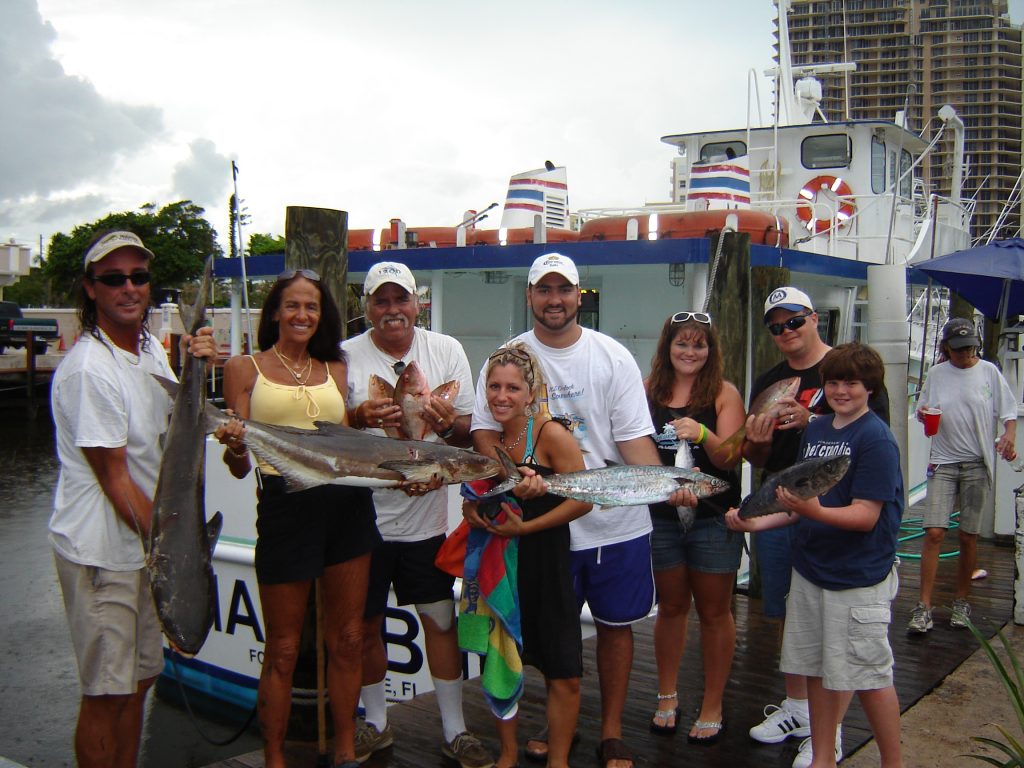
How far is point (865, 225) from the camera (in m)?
13.3

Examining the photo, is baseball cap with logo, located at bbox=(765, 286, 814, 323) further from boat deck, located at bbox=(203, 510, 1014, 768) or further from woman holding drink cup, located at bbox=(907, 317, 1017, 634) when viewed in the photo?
woman holding drink cup, located at bbox=(907, 317, 1017, 634)

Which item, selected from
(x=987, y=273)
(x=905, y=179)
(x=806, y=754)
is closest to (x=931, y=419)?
(x=987, y=273)

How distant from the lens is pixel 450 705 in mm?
3406

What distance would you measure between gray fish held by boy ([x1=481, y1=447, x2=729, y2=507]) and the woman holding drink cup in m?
2.96

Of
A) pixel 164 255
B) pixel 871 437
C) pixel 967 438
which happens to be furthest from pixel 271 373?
pixel 164 255

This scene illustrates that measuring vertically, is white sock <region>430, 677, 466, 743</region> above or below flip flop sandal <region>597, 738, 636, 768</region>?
above

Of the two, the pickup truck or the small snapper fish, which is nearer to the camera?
the small snapper fish

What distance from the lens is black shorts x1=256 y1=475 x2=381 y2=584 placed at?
3.03 m

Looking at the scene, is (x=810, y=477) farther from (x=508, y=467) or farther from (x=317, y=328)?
(x=317, y=328)

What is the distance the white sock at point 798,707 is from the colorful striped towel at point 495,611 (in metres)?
1.29

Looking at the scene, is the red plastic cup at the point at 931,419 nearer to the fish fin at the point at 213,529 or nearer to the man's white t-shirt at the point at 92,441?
the fish fin at the point at 213,529

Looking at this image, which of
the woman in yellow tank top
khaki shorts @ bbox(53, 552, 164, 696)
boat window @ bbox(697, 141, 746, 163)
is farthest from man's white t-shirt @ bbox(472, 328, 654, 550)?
boat window @ bbox(697, 141, 746, 163)

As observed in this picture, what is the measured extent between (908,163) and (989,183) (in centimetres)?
5963

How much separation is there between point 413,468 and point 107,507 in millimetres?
1002
